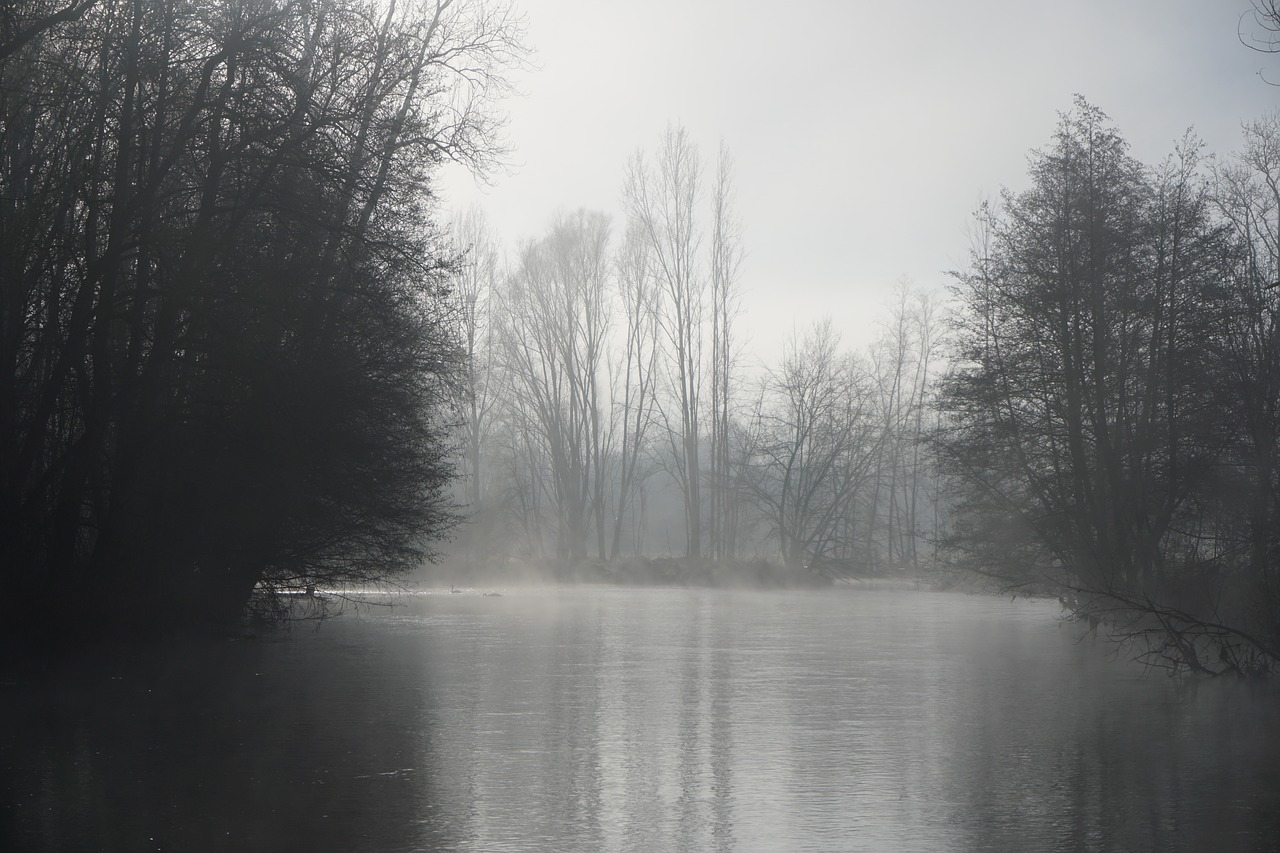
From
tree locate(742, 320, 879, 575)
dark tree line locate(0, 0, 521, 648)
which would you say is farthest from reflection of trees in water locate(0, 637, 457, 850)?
tree locate(742, 320, 879, 575)

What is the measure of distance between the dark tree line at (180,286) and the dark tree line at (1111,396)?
31.8 ft

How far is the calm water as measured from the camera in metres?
6.79

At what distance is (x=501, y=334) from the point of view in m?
57.0

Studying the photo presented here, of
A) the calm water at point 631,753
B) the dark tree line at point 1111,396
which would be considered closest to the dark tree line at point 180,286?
the calm water at point 631,753

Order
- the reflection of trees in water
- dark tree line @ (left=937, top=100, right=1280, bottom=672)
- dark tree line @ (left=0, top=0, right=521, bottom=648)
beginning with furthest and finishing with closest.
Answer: dark tree line @ (left=937, top=100, right=1280, bottom=672)
dark tree line @ (left=0, top=0, right=521, bottom=648)
the reflection of trees in water

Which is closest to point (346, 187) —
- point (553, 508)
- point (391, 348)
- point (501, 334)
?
Result: point (391, 348)

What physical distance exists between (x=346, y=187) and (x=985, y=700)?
9132 millimetres

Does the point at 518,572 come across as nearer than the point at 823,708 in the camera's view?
No

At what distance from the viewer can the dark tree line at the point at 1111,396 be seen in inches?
722

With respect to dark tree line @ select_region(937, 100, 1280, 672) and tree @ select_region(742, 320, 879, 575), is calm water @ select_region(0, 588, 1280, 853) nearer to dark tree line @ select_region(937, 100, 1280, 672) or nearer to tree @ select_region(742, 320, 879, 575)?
dark tree line @ select_region(937, 100, 1280, 672)

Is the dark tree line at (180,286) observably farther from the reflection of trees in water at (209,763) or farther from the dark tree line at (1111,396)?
the dark tree line at (1111,396)

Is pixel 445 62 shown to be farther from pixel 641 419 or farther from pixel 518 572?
pixel 641 419

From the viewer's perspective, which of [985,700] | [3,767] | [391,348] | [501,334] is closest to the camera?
[3,767]

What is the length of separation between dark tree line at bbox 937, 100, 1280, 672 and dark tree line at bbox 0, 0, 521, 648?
970 cm
